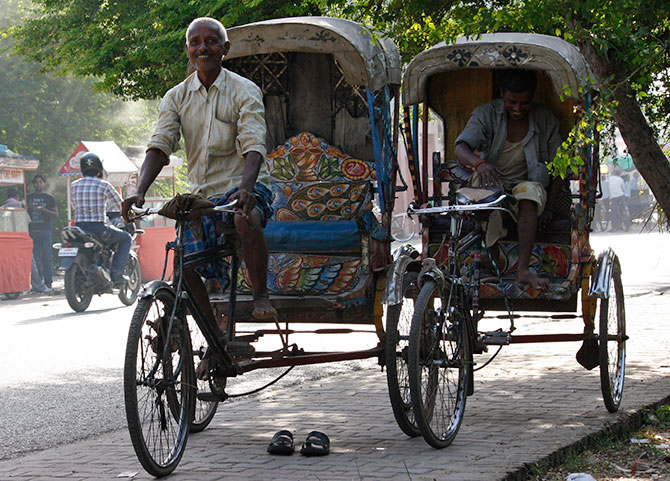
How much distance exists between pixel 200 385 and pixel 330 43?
99.8 inches

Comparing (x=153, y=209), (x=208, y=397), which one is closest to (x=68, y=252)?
(x=208, y=397)

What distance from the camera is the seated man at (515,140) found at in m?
7.24

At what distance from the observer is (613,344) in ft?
23.7

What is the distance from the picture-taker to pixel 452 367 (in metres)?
5.75

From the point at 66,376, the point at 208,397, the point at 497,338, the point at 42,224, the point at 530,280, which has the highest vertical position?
the point at 42,224

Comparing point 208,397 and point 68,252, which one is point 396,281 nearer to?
point 208,397

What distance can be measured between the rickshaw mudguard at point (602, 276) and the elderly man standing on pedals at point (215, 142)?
206cm

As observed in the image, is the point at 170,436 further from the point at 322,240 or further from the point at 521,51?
the point at 521,51

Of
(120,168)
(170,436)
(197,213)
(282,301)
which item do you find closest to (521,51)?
(282,301)

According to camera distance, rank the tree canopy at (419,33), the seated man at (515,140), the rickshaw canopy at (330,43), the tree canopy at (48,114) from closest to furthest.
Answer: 1. the tree canopy at (419,33)
2. the rickshaw canopy at (330,43)
3. the seated man at (515,140)
4. the tree canopy at (48,114)

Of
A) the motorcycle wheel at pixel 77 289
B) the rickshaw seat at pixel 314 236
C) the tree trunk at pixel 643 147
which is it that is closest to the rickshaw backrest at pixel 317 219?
the rickshaw seat at pixel 314 236

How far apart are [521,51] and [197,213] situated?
3.00 metres

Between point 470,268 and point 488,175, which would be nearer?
point 470,268

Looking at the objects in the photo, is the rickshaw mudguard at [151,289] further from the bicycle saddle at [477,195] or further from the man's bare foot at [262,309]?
the bicycle saddle at [477,195]
